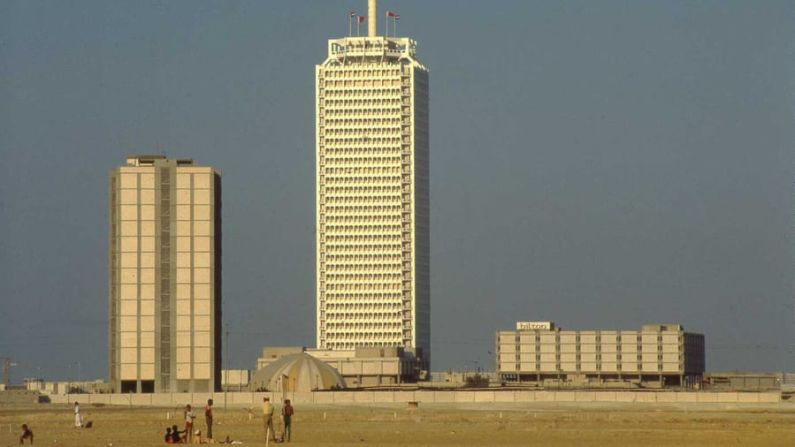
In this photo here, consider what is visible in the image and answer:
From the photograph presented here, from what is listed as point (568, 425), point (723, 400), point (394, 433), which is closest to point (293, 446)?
point (394, 433)

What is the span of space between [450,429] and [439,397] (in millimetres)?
87871

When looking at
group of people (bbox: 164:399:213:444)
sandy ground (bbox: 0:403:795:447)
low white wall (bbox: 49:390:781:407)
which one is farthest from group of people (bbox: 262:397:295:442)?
low white wall (bbox: 49:390:781:407)

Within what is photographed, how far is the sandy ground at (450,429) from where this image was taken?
8994cm

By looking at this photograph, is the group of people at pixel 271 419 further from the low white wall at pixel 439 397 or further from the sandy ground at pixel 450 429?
the low white wall at pixel 439 397

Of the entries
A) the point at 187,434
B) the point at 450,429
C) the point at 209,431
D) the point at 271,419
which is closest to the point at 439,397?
the point at 450,429

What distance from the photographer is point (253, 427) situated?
106062mm

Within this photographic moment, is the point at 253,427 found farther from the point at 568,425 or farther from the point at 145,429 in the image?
the point at 568,425

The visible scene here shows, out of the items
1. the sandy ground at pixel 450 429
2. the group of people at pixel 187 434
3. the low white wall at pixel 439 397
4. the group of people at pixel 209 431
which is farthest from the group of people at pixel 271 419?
the low white wall at pixel 439 397

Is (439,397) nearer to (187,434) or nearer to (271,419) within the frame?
(187,434)

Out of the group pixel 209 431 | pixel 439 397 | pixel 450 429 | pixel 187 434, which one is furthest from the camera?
pixel 439 397

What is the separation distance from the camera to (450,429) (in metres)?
103

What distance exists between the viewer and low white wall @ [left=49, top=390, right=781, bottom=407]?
18712 cm

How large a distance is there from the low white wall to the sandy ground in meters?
51.6

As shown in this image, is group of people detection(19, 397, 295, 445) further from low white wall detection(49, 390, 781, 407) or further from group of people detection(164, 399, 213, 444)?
low white wall detection(49, 390, 781, 407)
